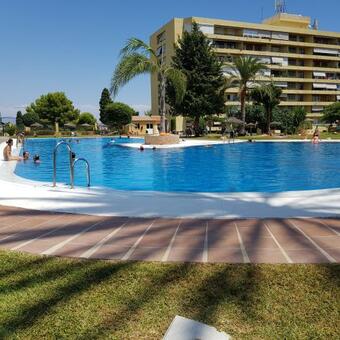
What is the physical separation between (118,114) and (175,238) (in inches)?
2501

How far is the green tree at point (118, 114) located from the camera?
219 ft

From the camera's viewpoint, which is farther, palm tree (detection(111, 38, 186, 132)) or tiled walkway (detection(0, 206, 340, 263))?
palm tree (detection(111, 38, 186, 132))

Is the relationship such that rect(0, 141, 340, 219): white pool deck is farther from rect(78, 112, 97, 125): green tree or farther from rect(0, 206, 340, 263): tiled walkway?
rect(78, 112, 97, 125): green tree

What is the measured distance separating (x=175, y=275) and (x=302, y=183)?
416 inches

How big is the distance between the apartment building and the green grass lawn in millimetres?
62892

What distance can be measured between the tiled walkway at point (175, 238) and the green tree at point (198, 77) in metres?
41.0

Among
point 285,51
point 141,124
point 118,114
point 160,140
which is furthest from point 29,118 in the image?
point 285,51

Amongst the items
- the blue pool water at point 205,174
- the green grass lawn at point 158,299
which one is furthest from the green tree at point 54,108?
the green grass lawn at point 158,299

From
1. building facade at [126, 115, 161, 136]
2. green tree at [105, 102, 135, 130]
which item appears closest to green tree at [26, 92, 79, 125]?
green tree at [105, 102, 135, 130]

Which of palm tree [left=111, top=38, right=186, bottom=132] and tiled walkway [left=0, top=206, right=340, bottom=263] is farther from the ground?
palm tree [left=111, top=38, right=186, bottom=132]

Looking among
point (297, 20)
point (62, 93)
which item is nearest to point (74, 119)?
point (62, 93)

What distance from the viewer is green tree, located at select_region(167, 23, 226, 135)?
46.1m

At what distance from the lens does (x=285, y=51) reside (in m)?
71.5

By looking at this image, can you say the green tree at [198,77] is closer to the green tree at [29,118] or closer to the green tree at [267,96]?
the green tree at [267,96]
